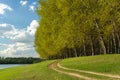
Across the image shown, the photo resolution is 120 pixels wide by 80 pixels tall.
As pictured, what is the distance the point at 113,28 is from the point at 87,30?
14.0ft

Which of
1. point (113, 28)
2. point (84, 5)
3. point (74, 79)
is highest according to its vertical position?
point (84, 5)

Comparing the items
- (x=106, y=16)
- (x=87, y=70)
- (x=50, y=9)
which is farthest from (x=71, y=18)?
(x=87, y=70)

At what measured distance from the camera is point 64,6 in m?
47.6

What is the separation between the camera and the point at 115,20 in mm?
46156

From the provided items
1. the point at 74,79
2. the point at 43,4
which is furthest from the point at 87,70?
the point at 43,4

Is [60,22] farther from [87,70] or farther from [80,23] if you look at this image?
[87,70]

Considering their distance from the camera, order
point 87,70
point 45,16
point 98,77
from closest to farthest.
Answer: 1. point 98,77
2. point 87,70
3. point 45,16

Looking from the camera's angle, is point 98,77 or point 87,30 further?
point 87,30

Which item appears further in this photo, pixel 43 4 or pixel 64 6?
pixel 43 4

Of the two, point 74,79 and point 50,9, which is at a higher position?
point 50,9

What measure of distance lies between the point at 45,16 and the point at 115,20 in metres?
17.0

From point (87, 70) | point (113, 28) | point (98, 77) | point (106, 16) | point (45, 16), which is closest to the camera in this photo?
point (98, 77)

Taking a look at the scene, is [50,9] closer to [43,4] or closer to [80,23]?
[43,4]

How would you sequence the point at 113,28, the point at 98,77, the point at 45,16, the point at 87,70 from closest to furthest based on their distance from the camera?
the point at 98,77, the point at 87,70, the point at 113,28, the point at 45,16
